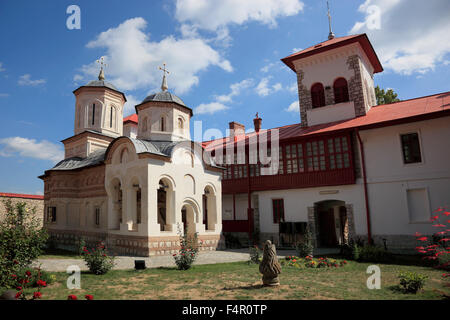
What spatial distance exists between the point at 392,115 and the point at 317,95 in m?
4.82

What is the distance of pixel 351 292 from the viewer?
6453 millimetres

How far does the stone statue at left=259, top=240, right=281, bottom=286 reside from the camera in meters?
6.72

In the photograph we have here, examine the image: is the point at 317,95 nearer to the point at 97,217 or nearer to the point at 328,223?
the point at 328,223

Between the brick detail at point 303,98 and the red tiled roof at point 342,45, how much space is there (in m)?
1.04

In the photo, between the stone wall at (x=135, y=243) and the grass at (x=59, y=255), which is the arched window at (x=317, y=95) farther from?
the grass at (x=59, y=255)

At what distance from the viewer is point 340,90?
17.2 m

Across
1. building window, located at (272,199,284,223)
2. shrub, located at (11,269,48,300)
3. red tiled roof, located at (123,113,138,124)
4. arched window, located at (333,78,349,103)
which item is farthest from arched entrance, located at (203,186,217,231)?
red tiled roof, located at (123,113,138,124)

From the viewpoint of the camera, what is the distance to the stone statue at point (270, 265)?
22.0 ft

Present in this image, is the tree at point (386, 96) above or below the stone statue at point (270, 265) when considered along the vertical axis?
above

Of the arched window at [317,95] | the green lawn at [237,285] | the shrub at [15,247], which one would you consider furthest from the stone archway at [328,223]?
the shrub at [15,247]

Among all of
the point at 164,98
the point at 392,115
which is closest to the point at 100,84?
the point at 164,98

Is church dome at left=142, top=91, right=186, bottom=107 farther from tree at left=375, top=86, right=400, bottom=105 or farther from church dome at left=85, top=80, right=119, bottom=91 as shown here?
tree at left=375, top=86, right=400, bottom=105
